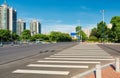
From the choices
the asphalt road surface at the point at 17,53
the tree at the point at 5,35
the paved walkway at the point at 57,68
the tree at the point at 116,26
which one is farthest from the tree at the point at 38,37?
the paved walkway at the point at 57,68

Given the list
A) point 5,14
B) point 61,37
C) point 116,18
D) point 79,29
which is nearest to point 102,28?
point 116,18

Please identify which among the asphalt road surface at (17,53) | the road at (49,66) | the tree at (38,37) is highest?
the tree at (38,37)

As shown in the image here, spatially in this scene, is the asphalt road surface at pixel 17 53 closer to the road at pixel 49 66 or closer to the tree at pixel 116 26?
the road at pixel 49 66

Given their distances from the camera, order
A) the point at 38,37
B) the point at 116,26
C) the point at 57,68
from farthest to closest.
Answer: the point at 38,37, the point at 116,26, the point at 57,68

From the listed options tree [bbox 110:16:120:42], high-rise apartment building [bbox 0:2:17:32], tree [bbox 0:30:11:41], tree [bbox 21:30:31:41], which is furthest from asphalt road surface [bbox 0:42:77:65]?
tree [bbox 21:30:31:41]

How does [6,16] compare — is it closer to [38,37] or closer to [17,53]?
[38,37]

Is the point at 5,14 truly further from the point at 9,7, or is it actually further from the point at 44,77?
the point at 44,77

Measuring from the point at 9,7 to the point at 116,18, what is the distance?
76.4 meters

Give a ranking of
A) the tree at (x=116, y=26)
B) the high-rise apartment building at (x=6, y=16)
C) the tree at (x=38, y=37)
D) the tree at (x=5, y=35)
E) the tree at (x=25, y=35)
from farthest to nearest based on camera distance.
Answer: the tree at (x=38, y=37)
the tree at (x=25, y=35)
the high-rise apartment building at (x=6, y=16)
the tree at (x=5, y=35)
the tree at (x=116, y=26)

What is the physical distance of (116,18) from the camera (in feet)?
305

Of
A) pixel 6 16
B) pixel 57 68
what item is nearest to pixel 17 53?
pixel 57 68

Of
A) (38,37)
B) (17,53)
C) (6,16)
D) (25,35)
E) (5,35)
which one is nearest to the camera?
(17,53)

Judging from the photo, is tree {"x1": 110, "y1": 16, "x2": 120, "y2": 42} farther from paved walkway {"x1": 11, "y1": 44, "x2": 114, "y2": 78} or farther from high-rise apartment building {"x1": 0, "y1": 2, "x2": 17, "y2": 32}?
paved walkway {"x1": 11, "y1": 44, "x2": 114, "y2": 78}

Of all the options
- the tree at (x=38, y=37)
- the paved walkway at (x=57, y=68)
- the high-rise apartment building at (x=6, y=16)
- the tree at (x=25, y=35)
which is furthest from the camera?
the tree at (x=38, y=37)
